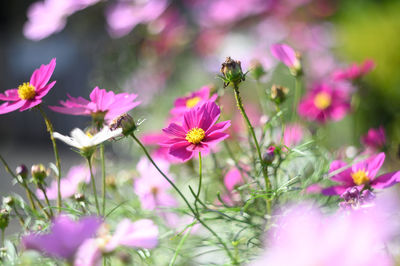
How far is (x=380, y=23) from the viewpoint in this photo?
5.23ft

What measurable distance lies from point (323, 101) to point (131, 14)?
1.65 ft

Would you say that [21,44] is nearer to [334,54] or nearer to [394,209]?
[334,54]

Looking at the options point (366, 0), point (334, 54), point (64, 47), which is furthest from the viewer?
point (64, 47)

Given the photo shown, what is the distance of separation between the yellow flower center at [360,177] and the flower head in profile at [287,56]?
0.16 m

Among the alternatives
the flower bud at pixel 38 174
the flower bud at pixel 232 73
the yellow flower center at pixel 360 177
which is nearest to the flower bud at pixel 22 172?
the flower bud at pixel 38 174

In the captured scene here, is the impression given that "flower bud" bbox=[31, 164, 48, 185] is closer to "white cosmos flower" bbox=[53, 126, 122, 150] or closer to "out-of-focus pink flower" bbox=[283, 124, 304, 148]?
"white cosmos flower" bbox=[53, 126, 122, 150]

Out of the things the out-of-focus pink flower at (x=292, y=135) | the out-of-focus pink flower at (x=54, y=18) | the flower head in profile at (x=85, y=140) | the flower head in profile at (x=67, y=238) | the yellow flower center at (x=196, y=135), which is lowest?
the flower head in profile at (x=67, y=238)

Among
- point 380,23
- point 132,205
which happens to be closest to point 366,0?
point 380,23

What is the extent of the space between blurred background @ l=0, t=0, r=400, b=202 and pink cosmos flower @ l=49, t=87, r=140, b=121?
39cm

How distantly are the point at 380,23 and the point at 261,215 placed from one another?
134 cm

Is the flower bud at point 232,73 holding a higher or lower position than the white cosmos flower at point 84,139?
higher

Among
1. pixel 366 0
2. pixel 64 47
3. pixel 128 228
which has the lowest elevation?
pixel 128 228

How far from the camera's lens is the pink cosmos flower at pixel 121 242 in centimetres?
27

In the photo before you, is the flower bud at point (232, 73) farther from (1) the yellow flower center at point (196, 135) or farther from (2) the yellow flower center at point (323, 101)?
(2) the yellow flower center at point (323, 101)
